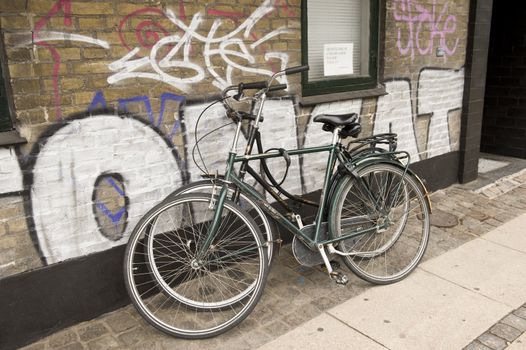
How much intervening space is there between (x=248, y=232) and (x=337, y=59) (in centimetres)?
189

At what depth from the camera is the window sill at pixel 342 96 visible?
3.92 meters

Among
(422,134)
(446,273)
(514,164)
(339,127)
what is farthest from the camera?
(514,164)

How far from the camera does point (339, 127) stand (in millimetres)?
3215

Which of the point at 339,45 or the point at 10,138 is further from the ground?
the point at 339,45

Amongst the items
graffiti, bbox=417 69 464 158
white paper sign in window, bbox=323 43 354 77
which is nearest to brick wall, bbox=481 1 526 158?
graffiti, bbox=417 69 464 158

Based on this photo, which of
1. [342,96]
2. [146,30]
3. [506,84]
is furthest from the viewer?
[506,84]

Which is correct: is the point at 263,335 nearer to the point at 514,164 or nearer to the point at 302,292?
the point at 302,292

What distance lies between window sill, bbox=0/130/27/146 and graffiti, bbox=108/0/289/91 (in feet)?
2.06

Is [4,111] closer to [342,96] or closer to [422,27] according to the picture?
[342,96]

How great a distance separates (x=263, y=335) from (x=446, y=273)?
1.62 meters

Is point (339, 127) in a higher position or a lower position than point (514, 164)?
higher

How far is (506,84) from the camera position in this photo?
6680 millimetres

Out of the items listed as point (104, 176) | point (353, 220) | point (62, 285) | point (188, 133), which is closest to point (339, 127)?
point (353, 220)

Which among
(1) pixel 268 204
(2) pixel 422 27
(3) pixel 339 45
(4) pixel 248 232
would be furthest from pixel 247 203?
(2) pixel 422 27
